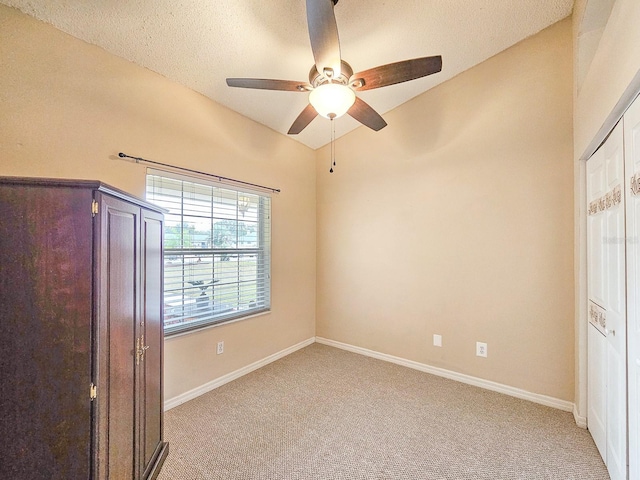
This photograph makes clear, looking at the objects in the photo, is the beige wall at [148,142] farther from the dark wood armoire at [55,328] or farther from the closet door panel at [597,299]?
the closet door panel at [597,299]

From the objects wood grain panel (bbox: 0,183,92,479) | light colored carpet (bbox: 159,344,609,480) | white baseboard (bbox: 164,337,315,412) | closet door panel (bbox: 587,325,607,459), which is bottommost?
light colored carpet (bbox: 159,344,609,480)

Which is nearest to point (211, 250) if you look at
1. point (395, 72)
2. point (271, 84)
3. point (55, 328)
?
point (271, 84)

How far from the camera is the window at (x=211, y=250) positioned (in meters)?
2.41

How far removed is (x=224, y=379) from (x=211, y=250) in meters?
1.27

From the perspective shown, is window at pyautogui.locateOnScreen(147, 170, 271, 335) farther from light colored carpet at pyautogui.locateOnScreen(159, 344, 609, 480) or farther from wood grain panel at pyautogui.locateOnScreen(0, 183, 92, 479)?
wood grain panel at pyautogui.locateOnScreen(0, 183, 92, 479)

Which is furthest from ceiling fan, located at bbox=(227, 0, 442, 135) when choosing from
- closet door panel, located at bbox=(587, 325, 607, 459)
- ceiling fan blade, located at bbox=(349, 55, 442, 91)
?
closet door panel, located at bbox=(587, 325, 607, 459)

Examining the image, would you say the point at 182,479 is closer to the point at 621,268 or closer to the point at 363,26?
the point at 621,268

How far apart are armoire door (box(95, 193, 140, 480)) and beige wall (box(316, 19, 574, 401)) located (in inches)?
101

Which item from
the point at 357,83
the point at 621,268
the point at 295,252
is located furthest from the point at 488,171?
the point at 295,252

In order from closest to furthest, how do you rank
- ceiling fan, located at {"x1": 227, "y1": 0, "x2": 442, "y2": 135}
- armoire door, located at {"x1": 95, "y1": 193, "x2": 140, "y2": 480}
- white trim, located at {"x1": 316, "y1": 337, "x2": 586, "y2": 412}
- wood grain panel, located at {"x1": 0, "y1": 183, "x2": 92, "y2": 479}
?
wood grain panel, located at {"x1": 0, "y1": 183, "x2": 92, "y2": 479} → armoire door, located at {"x1": 95, "y1": 193, "x2": 140, "y2": 480} → ceiling fan, located at {"x1": 227, "y1": 0, "x2": 442, "y2": 135} → white trim, located at {"x1": 316, "y1": 337, "x2": 586, "y2": 412}

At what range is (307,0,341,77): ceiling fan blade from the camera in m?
1.30

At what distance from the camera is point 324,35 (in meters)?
1.43

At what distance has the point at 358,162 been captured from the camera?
3562mm

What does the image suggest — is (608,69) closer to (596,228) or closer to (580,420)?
(596,228)
